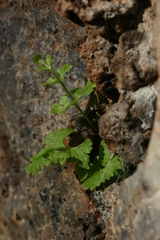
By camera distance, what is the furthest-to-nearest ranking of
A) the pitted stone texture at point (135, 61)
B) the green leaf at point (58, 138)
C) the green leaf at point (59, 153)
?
1. the green leaf at point (58, 138)
2. the green leaf at point (59, 153)
3. the pitted stone texture at point (135, 61)

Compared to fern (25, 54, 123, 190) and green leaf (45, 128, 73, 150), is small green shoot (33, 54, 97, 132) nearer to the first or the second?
fern (25, 54, 123, 190)

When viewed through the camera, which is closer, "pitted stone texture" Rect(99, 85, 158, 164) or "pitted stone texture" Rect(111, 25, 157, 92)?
"pitted stone texture" Rect(111, 25, 157, 92)

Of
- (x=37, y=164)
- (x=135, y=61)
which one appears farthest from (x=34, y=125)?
(x=135, y=61)

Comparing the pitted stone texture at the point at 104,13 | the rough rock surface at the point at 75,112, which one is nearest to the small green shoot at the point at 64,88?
the rough rock surface at the point at 75,112

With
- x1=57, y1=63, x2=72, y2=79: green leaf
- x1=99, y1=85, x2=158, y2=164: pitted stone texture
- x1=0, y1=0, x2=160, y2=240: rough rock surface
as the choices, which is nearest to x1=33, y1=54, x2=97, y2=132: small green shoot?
x1=57, y1=63, x2=72, y2=79: green leaf

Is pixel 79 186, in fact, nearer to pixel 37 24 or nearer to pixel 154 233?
pixel 154 233

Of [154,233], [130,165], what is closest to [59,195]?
[130,165]

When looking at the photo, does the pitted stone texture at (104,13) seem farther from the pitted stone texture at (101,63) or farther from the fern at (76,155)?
the fern at (76,155)

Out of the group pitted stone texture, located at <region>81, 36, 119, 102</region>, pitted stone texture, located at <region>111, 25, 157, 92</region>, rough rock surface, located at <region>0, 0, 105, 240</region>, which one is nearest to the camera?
pitted stone texture, located at <region>111, 25, 157, 92</region>

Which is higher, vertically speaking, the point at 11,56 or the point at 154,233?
the point at 11,56
